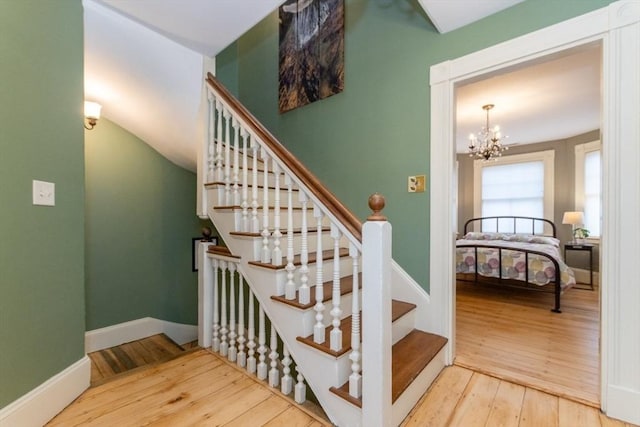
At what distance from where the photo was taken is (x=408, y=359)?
164 cm

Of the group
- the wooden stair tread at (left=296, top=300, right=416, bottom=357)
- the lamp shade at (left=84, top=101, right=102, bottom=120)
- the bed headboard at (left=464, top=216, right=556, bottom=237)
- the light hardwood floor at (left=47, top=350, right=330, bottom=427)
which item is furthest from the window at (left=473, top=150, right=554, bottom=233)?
the lamp shade at (left=84, top=101, right=102, bottom=120)

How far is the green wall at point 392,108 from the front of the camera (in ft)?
5.95

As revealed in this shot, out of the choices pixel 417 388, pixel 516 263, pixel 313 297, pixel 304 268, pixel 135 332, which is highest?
pixel 304 268

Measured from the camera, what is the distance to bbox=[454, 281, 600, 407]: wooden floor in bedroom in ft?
5.68

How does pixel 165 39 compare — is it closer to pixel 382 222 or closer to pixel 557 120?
pixel 382 222

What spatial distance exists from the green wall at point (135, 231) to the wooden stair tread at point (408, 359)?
109 inches

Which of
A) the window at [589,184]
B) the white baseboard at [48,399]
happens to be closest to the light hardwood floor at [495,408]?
the white baseboard at [48,399]

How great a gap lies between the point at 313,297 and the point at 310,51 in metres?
2.58

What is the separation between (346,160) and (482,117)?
9.59 feet

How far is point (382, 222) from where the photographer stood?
1.19 meters

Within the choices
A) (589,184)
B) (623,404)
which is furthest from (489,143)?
(623,404)

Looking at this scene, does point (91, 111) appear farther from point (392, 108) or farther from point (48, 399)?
point (392, 108)

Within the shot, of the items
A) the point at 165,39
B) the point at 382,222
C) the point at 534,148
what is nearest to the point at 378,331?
the point at 382,222

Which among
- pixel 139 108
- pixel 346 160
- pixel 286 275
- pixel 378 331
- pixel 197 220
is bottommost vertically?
pixel 378 331
